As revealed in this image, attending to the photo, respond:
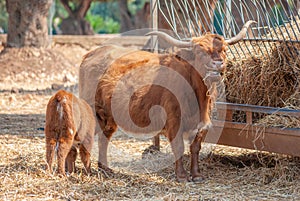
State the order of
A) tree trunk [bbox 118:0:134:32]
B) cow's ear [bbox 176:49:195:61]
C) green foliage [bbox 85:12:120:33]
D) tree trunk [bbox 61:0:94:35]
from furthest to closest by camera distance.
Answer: green foliage [bbox 85:12:120:33] < tree trunk [bbox 118:0:134:32] < tree trunk [bbox 61:0:94:35] < cow's ear [bbox 176:49:195:61]

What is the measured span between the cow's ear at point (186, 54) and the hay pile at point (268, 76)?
79 cm

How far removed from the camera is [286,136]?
6148mm

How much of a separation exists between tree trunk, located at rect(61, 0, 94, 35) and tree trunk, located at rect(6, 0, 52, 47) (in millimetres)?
12946

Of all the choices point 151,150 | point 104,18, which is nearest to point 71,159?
point 151,150

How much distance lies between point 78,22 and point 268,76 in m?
22.3

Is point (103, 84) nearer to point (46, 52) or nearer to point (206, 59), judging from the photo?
point (206, 59)

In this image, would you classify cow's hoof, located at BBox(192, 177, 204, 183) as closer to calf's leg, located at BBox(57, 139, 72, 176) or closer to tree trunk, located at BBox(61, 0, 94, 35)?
calf's leg, located at BBox(57, 139, 72, 176)

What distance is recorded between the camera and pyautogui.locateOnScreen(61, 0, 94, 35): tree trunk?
27.6 meters

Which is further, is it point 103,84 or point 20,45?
point 20,45

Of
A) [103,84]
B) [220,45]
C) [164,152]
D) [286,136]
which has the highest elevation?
[220,45]

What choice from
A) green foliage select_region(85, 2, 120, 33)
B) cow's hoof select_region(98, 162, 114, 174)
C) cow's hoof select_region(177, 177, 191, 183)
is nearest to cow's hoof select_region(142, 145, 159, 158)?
cow's hoof select_region(98, 162, 114, 174)

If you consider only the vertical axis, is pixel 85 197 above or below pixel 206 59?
below

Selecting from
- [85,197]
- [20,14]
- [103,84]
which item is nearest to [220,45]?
[103,84]

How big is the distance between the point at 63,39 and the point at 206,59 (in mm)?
14421
